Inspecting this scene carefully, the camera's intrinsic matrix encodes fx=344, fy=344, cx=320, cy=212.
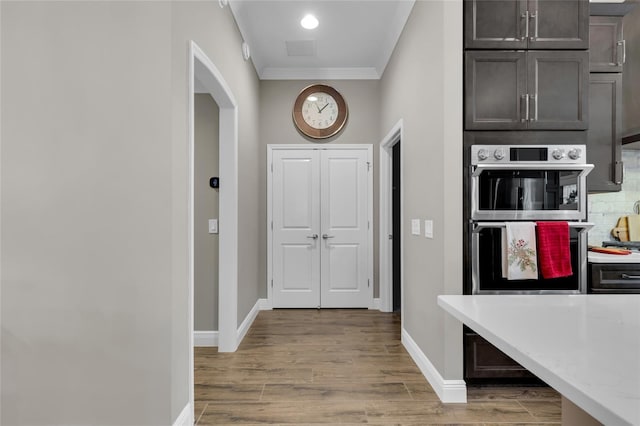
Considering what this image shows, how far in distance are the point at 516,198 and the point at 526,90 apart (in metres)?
0.72

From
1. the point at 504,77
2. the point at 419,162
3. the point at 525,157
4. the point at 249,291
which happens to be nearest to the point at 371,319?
the point at 249,291

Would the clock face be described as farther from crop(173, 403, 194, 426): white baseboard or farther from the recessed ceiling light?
crop(173, 403, 194, 426): white baseboard

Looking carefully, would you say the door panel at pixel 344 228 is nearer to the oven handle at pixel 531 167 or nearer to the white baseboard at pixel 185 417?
the oven handle at pixel 531 167

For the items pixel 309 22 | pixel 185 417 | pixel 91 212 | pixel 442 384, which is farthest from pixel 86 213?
pixel 309 22

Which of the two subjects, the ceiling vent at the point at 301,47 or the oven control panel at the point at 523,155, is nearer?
the oven control panel at the point at 523,155

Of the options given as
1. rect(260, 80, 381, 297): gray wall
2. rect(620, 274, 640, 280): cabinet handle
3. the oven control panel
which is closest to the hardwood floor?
rect(620, 274, 640, 280): cabinet handle

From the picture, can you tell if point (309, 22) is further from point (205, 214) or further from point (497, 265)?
point (497, 265)

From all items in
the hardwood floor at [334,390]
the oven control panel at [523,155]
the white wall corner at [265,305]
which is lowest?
the hardwood floor at [334,390]

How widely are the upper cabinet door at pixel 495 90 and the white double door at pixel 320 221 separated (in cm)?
216

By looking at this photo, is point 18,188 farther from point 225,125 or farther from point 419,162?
point 419,162

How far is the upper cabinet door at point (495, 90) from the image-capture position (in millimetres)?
2223

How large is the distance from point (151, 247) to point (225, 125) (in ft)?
5.41

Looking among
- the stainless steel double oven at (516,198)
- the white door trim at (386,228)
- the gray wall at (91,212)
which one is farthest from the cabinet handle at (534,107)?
the gray wall at (91,212)

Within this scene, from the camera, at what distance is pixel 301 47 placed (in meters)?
3.74
